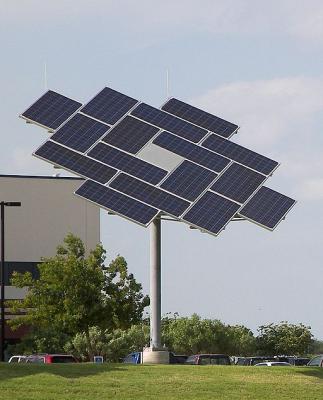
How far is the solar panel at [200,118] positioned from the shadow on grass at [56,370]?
11.1 meters

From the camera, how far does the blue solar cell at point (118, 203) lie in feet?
116

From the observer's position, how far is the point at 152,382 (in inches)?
1207

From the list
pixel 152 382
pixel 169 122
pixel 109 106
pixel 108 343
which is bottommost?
pixel 152 382

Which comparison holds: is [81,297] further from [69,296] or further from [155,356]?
[155,356]

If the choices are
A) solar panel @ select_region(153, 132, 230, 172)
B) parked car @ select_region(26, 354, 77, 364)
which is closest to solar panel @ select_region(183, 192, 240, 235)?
solar panel @ select_region(153, 132, 230, 172)

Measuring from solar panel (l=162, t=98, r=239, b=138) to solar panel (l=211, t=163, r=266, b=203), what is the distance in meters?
2.25

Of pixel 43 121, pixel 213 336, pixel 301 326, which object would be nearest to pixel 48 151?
pixel 43 121

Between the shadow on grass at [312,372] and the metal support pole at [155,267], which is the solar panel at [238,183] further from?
the shadow on grass at [312,372]

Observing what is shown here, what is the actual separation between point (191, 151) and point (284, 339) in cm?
5568

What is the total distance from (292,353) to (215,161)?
56351 mm

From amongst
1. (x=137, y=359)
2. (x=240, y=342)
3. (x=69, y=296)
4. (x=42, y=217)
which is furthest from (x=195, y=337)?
(x=137, y=359)

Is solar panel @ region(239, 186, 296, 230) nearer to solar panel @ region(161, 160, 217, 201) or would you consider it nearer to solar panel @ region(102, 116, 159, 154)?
solar panel @ region(161, 160, 217, 201)

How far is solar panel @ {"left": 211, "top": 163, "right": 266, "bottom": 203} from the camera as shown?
1479 inches

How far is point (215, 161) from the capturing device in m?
38.8
